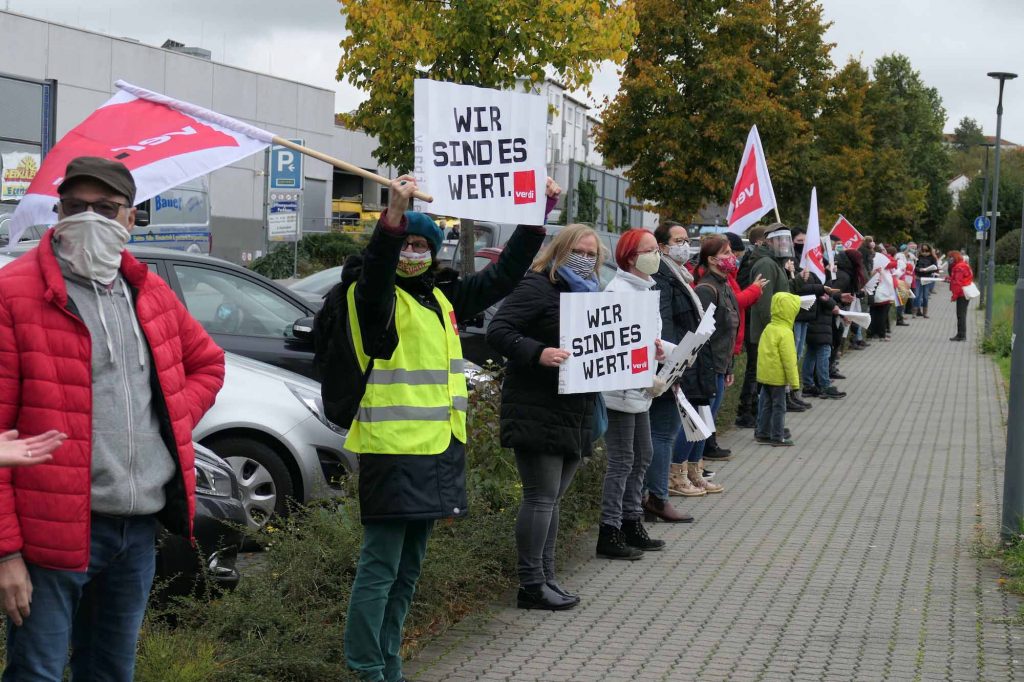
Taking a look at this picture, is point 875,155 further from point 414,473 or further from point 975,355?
point 414,473

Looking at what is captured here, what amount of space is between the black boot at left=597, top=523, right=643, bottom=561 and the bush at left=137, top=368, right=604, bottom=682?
0.70 ft

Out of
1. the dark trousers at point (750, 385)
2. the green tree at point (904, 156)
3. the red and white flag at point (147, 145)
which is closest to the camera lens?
the red and white flag at point (147, 145)

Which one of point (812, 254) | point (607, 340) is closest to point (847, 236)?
point (812, 254)

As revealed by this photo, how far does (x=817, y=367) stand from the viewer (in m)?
16.7

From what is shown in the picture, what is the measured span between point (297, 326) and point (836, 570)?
3.59 meters

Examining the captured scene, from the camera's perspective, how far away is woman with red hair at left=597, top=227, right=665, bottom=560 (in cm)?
725

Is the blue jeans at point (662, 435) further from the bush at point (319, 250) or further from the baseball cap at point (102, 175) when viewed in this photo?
the bush at point (319, 250)

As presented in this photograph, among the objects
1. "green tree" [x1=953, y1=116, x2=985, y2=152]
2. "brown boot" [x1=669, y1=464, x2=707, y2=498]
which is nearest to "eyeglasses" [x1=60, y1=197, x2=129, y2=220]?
"brown boot" [x1=669, y1=464, x2=707, y2=498]

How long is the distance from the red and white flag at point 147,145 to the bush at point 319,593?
156 centimetres

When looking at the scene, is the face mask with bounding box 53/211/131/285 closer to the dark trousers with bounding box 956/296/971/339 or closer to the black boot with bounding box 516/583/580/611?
the black boot with bounding box 516/583/580/611

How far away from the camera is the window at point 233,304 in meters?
8.47

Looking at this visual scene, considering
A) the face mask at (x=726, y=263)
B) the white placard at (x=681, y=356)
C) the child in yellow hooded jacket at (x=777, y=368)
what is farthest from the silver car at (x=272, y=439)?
the child in yellow hooded jacket at (x=777, y=368)

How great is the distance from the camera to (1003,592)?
6945 millimetres

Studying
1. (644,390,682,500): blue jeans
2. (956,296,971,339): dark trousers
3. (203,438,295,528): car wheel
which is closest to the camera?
(203,438,295,528): car wheel
